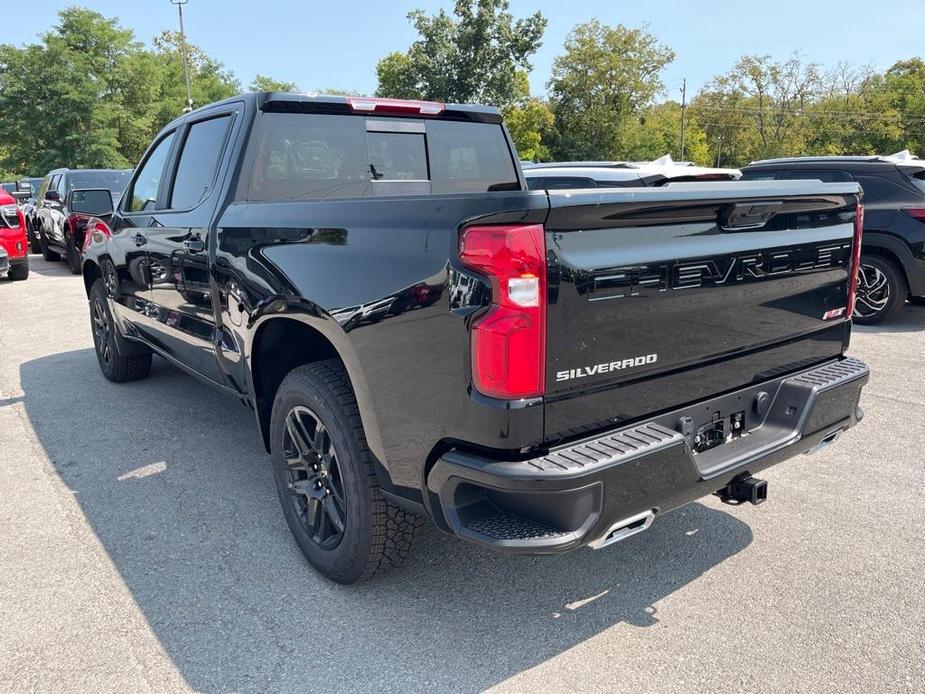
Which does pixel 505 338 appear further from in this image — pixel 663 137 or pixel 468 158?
pixel 663 137

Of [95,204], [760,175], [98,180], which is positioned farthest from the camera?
[98,180]

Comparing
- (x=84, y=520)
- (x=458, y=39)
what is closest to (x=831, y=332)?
(x=84, y=520)

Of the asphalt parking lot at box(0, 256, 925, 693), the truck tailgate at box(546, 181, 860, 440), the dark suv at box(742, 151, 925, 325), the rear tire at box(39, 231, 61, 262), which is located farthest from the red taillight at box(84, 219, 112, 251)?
the rear tire at box(39, 231, 61, 262)

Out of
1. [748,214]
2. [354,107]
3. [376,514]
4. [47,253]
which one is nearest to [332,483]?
[376,514]

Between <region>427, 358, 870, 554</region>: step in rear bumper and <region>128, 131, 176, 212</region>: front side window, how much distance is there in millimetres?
3265

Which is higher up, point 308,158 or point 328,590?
point 308,158

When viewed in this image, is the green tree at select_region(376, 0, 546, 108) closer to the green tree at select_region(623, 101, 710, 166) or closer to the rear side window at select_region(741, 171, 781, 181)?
the green tree at select_region(623, 101, 710, 166)

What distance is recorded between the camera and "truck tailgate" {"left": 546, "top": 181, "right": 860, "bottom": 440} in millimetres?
2104

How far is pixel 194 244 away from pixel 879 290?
23.6ft

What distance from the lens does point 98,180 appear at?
13766 millimetres

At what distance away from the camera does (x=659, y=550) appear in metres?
3.17

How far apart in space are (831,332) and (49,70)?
3924 cm

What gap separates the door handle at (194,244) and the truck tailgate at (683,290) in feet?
7.37

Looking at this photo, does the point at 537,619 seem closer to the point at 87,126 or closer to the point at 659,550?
the point at 659,550
